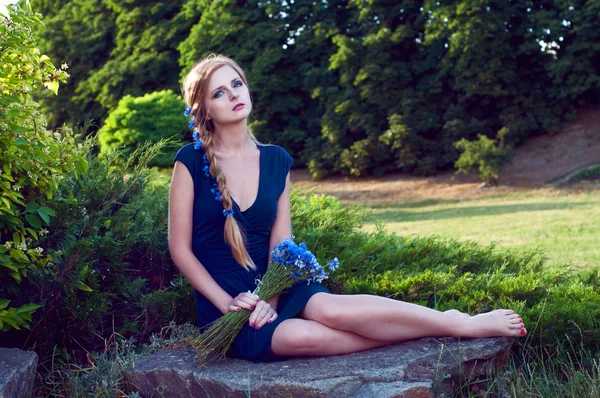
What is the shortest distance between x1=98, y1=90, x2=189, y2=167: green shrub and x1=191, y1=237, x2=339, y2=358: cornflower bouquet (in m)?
10.3

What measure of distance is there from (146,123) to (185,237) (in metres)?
10.9

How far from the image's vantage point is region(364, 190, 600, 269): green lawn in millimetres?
8244

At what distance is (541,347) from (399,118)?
13.4 m

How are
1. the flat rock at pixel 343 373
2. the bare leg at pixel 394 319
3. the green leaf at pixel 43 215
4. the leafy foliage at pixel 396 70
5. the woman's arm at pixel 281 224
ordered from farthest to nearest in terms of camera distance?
the leafy foliage at pixel 396 70 → the woman's arm at pixel 281 224 → the green leaf at pixel 43 215 → the bare leg at pixel 394 319 → the flat rock at pixel 343 373

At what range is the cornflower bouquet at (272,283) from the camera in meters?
3.11

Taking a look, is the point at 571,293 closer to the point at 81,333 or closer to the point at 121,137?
the point at 81,333

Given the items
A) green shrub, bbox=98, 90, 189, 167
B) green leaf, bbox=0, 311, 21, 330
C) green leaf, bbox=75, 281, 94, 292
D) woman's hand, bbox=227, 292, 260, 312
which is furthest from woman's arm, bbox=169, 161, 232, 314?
green shrub, bbox=98, 90, 189, 167

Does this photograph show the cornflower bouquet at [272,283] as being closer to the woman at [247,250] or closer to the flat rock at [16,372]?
the woman at [247,250]

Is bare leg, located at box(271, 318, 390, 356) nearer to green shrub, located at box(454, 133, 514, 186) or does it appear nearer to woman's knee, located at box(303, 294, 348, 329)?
woman's knee, located at box(303, 294, 348, 329)

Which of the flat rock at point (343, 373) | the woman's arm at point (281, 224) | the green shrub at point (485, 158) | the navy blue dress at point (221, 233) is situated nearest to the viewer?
the flat rock at point (343, 373)

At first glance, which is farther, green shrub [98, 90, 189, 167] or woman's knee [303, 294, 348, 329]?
green shrub [98, 90, 189, 167]

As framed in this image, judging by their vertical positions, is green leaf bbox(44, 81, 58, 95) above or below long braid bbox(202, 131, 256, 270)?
above

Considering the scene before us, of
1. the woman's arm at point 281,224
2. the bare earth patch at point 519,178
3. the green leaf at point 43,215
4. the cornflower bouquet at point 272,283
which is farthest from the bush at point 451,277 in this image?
the bare earth patch at point 519,178

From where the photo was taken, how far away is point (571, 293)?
3.98 meters
